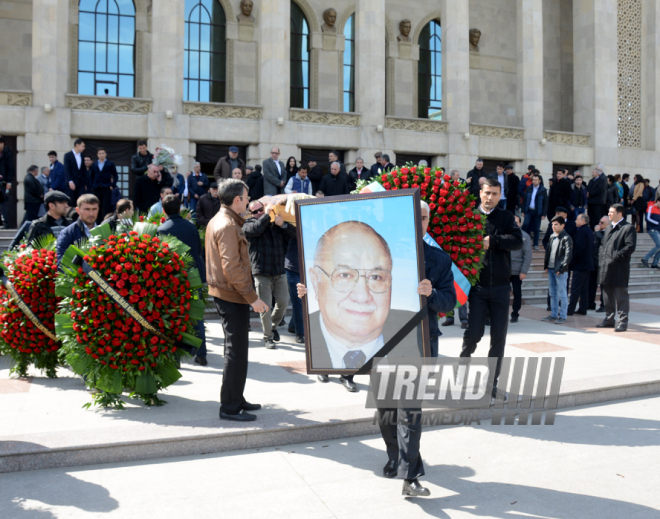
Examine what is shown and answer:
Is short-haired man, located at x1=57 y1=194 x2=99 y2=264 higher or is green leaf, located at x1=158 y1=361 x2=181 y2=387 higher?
short-haired man, located at x1=57 y1=194 x2=99 y2=264

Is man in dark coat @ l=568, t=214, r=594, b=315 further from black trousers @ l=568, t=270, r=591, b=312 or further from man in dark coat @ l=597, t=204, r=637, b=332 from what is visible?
man in dark coat @ l=597, t=204, r=637, b=332

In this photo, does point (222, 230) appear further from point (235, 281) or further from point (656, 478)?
point (656, 478)

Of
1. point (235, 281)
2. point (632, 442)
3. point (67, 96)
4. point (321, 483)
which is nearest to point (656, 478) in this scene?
point (632, 442)

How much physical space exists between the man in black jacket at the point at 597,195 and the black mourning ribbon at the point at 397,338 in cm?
1898

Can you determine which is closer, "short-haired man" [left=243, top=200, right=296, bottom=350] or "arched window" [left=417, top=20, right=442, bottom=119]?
"short-haired man" [left=243, top=200, right=296, bottom=350]

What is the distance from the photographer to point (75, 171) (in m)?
15.2

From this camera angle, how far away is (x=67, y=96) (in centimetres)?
2072

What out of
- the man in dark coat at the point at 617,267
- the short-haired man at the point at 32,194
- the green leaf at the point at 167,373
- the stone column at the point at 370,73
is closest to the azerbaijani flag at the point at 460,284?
the green leaf at the point at 167,373

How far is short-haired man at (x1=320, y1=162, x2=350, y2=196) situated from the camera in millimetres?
16281

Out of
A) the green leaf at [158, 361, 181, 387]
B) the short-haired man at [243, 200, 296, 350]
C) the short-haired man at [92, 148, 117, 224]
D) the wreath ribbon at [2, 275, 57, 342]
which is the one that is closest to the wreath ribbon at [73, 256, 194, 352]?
the green leaf at [158, 361, 181, 387]

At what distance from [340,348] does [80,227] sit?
12.5 ft

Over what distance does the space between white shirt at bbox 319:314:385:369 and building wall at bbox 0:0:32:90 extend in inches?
913

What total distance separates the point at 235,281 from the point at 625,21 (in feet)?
106

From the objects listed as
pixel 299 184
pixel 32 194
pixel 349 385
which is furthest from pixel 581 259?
pixel 32 194
